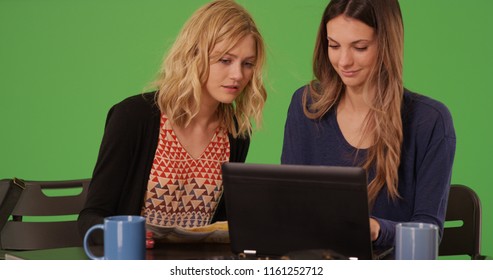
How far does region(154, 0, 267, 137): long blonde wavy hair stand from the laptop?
0.80 m

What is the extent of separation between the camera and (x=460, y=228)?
2.52m

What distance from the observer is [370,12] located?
2262 millimetres

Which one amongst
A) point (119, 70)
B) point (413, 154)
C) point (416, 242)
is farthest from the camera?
point (119, 70)

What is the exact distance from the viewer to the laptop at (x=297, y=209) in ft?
5.21

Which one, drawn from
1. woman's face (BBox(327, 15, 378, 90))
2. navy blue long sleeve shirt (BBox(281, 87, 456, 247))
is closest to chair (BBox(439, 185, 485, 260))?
navy blue long sleeve shirt (BBox(281, 87, 456, 247))

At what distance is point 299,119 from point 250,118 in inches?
8.1

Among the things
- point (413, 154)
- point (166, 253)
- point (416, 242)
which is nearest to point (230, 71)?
point (413, 154)

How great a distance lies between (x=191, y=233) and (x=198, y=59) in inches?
26.1

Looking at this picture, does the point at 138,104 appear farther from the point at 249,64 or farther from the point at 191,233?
the point at 191,233

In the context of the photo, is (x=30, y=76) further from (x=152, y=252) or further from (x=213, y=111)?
(x=152, y=252)

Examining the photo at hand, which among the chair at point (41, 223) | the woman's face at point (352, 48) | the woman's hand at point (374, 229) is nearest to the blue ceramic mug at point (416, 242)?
the woman's hand at point (374, 229)

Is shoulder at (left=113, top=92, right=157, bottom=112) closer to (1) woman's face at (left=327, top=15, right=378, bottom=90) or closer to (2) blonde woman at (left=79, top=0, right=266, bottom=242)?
(2) blonde woman at (left=79, top=0, right=266, bottom=242)

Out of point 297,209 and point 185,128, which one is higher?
point 185,128

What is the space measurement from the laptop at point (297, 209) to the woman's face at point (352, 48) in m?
0.73
